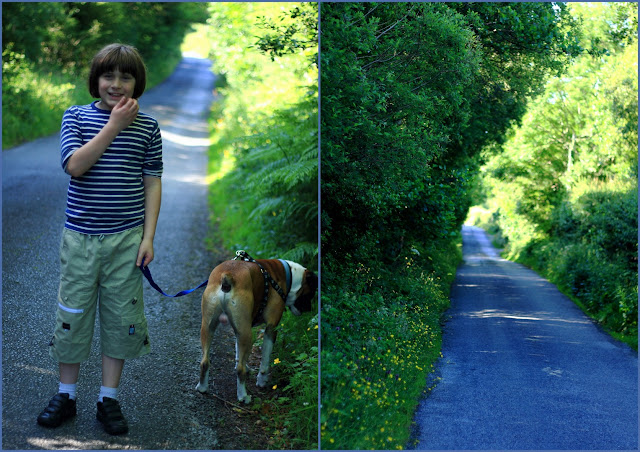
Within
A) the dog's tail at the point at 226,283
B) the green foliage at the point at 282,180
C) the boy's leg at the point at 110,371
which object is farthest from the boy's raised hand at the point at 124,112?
the green foliage at the point at 282,180

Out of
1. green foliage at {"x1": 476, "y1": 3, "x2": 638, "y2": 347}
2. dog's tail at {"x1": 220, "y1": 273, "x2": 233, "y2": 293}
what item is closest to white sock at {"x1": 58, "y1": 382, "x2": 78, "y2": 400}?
dog's tail at {"x1": 220, "y1": 273, "x2": 233, "y2": 293}

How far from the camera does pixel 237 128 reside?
41.7 ft

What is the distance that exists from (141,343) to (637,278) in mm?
3764

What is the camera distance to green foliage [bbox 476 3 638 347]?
4242mm

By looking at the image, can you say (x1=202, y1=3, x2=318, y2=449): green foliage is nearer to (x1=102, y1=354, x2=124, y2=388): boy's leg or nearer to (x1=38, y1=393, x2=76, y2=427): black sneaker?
(x1=102, y1=354, x2=124, y2=388): boy's leg

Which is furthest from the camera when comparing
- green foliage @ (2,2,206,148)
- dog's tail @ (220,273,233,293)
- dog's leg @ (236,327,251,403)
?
green foliage @ (2,2,206,148)

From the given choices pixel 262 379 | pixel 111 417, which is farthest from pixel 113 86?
pixel 262 379

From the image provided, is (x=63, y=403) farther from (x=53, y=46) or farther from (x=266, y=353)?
(x=53, y=46)

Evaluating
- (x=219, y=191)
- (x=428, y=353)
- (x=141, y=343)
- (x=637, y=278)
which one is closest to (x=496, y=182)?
(x=637, y=278)

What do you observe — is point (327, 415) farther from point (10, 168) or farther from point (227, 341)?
point (10, 168)

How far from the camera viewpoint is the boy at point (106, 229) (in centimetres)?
315

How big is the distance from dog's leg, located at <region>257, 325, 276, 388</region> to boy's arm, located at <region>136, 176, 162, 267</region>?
3.44 feet

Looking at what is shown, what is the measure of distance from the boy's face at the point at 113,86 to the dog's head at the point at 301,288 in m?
1.58

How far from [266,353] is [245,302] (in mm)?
562
